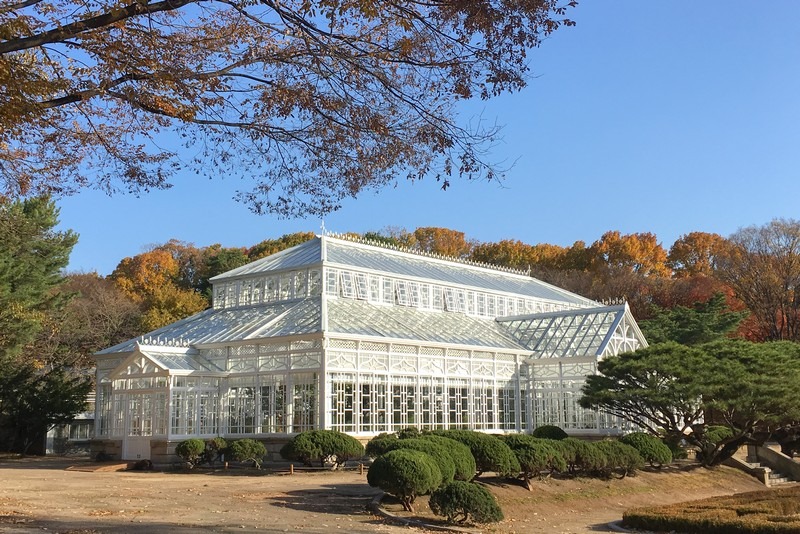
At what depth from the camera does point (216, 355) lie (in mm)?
28391

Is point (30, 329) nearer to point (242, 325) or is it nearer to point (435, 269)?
point (242, 325)

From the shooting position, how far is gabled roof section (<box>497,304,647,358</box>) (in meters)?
32.4

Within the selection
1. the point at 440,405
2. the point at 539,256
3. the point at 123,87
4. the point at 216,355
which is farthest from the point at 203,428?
the point at 539,256

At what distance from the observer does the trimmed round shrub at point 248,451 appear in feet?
77.1

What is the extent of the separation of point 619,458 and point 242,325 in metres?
14.5

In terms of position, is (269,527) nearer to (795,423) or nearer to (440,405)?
(440,405)

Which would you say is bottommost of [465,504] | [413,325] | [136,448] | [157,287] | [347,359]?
[465,504]

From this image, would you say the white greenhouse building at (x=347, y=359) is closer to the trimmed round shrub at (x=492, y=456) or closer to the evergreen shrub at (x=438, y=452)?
the trimmed round shrub at (x=492, y=456)

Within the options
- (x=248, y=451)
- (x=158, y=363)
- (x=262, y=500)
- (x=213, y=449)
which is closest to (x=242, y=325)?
(x=158, y=363)

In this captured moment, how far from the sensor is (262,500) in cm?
1638

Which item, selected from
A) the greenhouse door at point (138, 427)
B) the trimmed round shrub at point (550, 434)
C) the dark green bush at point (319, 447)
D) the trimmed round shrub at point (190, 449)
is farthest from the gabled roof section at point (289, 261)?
the trimmed round shrub at point (550, 434)

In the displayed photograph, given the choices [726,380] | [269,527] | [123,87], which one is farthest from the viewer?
[726,380]

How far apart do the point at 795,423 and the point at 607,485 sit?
1175 cm

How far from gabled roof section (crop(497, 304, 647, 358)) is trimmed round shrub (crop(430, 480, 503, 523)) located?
17687 mm
